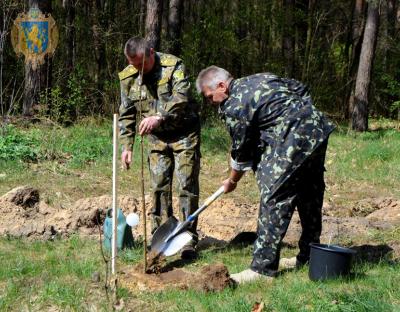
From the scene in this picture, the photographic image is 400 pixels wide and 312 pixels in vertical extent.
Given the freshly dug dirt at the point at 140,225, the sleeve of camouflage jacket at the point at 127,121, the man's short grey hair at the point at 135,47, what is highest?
the man's short grey hair at the point at 135,47

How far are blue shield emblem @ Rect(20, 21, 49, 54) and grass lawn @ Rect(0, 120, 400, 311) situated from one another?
3560mm

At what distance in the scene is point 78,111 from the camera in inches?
576

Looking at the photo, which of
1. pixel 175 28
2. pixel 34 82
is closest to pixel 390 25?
pixel 175 28

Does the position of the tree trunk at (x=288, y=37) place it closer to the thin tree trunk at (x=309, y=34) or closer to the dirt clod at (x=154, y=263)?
the thin tree trunk at (x=309, y=34)

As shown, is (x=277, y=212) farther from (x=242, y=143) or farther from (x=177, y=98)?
(x=177, y=98)

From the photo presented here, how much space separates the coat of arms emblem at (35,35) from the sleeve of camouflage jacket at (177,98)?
8.91 meters

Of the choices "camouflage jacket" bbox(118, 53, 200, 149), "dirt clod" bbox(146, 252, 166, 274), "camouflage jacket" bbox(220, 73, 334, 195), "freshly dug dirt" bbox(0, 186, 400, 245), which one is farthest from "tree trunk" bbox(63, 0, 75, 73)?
"camouflage jacket" bbox(220, 73, 334, 195)

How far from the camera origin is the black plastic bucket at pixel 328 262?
455 centimetres

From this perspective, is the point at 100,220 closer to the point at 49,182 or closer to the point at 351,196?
the point at 49,182

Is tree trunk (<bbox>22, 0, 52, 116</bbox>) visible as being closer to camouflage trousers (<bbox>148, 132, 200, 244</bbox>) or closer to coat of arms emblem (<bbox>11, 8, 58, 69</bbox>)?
coat of arms emblem (<bbox>11, 8, 58, 69</bbox>)

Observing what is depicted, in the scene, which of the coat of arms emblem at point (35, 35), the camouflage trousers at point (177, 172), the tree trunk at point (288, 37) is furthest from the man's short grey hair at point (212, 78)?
the tree trunk at point (288, 37)

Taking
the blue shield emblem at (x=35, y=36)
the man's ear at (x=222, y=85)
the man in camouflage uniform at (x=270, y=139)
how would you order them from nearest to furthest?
the man in camouflage uniform at (x=270, y=139)
the man's ear at (x=222, y=85)
the blue shield emblem at (x=35, y=36)

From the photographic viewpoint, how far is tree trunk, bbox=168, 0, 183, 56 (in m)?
15.4

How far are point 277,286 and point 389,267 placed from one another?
1.11 meters
